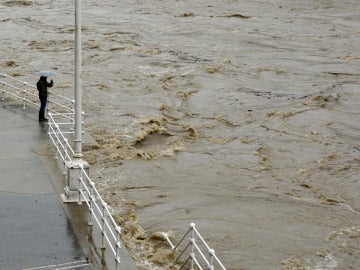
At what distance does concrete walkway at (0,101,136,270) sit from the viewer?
13.7 metres

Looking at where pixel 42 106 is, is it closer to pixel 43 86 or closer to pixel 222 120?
pixel 43 86

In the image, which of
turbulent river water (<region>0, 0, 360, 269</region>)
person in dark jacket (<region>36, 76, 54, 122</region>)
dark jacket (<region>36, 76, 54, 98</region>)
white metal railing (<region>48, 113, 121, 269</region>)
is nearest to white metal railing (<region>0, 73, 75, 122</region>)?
person in dark jacket (<region>36, 76, 54, 122</region>)

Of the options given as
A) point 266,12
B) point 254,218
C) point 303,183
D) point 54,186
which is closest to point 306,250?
point 254,218

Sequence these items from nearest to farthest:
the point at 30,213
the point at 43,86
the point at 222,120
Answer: the point at 30,213
the point at 43,86
the point at 222,120

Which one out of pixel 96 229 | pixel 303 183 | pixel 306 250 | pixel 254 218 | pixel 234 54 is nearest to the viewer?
pixel 96 229

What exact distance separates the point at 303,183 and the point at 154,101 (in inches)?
397

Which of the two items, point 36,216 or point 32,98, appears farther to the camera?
point 32,98

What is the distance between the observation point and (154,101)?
30078mm

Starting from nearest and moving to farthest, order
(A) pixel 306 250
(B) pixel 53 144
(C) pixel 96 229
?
(C) pixel 96 229 < (A) pixel 306 250 < (B) pixel 53 144

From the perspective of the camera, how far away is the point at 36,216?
1566cm

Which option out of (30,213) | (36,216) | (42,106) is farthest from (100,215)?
(42,106)

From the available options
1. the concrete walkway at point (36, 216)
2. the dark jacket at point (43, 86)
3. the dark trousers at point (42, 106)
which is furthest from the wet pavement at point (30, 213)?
the dark jacket at point (43, 86)

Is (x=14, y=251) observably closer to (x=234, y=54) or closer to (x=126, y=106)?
(x=126, y=106)

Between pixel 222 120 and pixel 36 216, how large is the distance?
1332 cm
